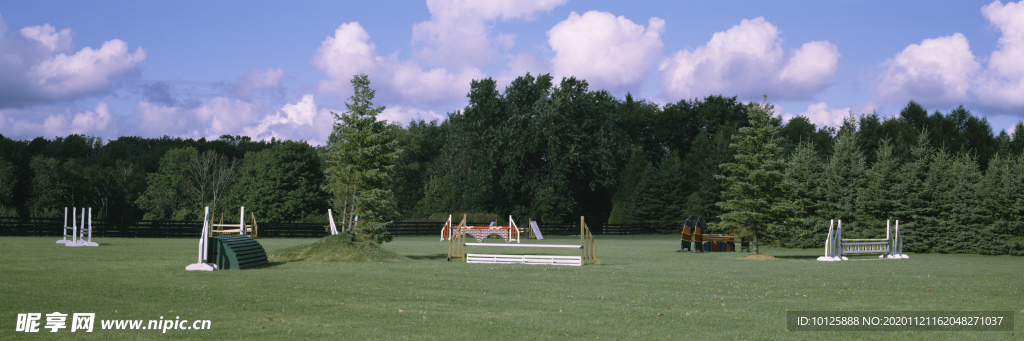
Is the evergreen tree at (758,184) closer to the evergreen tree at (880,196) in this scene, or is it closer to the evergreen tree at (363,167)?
the evergreen tree at (880,196)

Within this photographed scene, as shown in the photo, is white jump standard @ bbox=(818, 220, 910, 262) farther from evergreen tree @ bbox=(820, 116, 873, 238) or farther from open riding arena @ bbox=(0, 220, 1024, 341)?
open riding arena @ bbox=(0, 220, 1024, 341)

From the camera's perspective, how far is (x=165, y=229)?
39.5m

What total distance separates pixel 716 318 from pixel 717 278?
19.9 feet

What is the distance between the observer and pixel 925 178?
96.6 feet

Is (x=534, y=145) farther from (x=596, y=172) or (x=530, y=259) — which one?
(x=530, y=259)

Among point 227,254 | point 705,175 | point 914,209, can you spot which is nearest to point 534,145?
point 705,175

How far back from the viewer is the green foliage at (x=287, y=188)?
2205 inches

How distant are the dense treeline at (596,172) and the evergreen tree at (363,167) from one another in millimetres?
12729

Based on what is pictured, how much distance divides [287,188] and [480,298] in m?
50.3

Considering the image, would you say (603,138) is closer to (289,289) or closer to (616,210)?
(616,210)

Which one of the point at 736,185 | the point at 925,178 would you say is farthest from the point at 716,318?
the point at 925,178

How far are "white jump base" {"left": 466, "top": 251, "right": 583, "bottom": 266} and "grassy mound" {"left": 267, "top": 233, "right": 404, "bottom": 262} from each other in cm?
245

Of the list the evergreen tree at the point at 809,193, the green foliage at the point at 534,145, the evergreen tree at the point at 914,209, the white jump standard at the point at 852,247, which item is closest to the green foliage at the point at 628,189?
the green foliage at the point at 534,145

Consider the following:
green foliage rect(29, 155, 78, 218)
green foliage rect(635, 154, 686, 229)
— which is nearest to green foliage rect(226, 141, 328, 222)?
green foliage rect(29, 155, 78, 218)
